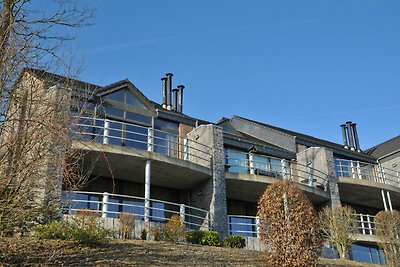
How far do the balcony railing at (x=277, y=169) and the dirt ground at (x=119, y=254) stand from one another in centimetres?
849

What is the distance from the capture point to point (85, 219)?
15445mm

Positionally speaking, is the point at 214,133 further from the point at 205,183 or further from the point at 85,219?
the point at 85,219

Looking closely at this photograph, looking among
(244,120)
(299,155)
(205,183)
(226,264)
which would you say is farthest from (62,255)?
(244,120)

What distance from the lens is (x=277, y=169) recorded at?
88.9 feet

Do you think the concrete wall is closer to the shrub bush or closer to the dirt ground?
the dirt ground

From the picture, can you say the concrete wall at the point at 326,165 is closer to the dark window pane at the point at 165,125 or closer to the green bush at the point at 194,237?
the dark window pane at the point at 165,125

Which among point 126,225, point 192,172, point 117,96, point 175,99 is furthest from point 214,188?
point 175,99

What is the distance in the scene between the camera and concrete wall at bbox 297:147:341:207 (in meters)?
26.0

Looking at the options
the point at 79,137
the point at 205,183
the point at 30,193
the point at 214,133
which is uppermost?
the point at 214,133

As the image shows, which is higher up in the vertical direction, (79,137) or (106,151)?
(106,151)

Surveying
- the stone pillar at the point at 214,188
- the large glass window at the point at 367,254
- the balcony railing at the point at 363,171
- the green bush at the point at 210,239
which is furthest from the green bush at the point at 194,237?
Answer: the balcony railing at the point at 363,171

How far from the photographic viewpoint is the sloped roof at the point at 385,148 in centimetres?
3488

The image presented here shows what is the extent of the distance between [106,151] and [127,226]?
3.41 metres

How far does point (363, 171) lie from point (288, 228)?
1798cm
